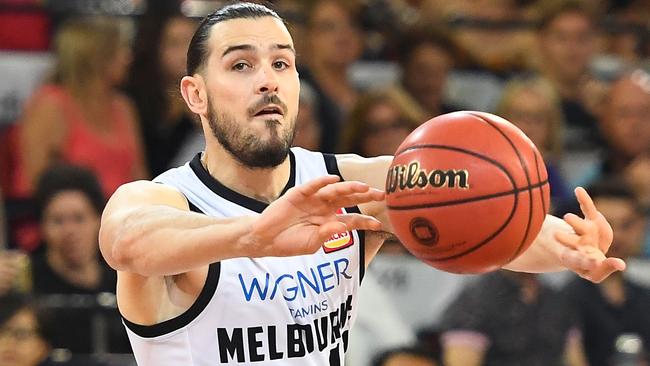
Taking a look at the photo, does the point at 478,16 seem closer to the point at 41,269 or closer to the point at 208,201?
the point at 41,269

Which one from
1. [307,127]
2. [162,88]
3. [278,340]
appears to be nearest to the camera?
[278,340]

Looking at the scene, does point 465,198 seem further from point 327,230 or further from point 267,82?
point 267,82

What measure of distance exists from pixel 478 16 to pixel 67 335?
417cm

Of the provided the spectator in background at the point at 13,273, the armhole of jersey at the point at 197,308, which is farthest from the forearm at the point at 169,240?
the spectator in background at the point at 13,273

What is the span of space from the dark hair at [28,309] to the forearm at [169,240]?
2.80 metres

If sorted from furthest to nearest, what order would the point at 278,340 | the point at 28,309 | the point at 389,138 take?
the point at 389,138
the point at 28,309
the point at 278,340

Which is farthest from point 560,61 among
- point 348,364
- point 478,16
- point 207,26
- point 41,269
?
point 207,26

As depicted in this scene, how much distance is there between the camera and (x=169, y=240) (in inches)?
132

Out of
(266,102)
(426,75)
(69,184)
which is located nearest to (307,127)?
(426,75)

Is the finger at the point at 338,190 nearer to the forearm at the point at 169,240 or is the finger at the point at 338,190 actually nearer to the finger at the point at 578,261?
the forearm at the point at 169,240

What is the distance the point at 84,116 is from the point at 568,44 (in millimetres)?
3568

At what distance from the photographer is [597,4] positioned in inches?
378

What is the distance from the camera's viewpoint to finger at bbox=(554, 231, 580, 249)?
388 cm

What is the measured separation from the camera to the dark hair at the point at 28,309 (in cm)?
616
